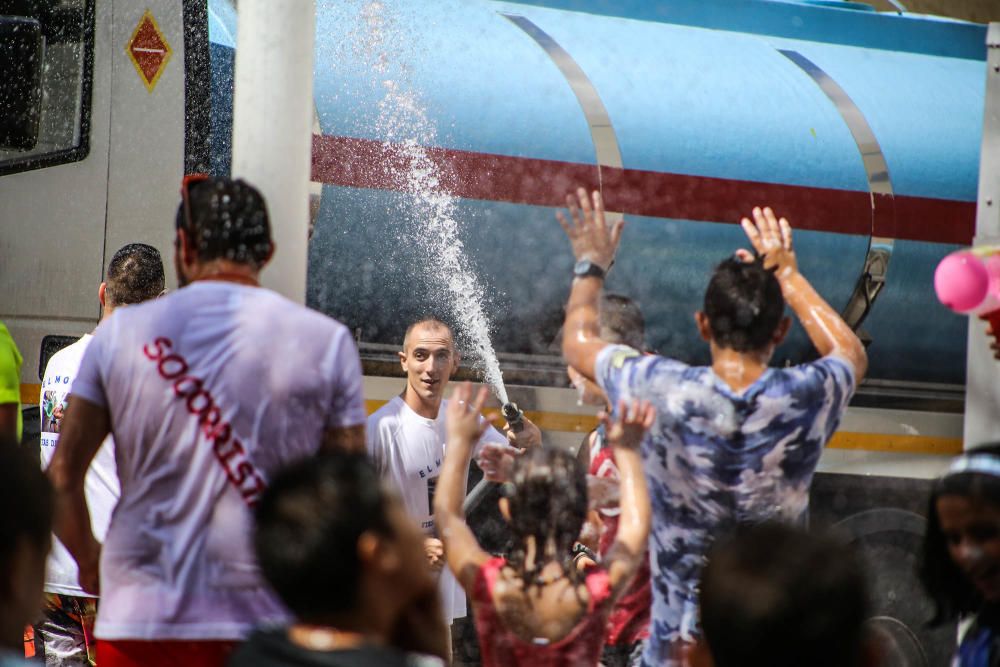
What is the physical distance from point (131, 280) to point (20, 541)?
2.28 metres

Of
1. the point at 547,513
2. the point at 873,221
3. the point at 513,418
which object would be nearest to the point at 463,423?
the point at 547,513

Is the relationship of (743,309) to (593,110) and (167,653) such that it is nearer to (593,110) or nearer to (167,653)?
(167,653)

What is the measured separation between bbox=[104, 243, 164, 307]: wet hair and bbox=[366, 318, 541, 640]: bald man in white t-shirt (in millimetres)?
850

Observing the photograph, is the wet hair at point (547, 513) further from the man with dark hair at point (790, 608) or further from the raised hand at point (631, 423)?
the man with dark hair at point (790, 608)

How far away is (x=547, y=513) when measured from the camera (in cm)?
283

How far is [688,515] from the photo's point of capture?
291 centimetres

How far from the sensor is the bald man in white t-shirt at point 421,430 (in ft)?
14.1

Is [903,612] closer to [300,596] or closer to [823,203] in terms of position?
[823,203]

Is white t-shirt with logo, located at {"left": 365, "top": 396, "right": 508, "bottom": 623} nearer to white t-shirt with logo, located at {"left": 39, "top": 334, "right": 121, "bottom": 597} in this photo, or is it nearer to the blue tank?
the blue tank

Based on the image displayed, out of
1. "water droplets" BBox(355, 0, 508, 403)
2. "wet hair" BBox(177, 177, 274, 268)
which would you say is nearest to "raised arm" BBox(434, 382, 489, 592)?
"wet hair" BBox(177, 177, 274, 268)

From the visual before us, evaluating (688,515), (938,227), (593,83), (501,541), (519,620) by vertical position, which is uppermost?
(593,83)

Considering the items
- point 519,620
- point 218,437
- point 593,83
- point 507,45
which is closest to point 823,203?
point 593,83

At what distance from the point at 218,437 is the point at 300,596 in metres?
0.76

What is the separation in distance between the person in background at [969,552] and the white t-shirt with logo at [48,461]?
2.39 meters
